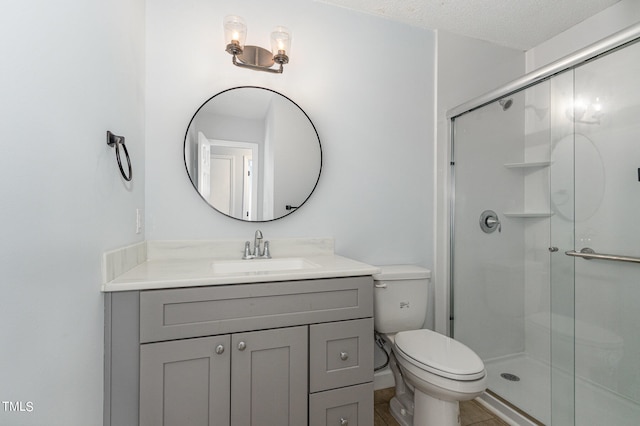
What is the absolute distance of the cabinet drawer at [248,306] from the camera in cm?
106

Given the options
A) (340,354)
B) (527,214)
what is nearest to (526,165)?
(527,214)

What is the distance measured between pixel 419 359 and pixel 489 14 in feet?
6.93

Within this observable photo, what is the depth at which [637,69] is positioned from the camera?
1.38 meters

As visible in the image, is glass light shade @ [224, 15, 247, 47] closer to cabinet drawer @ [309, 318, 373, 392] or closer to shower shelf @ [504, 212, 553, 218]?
cabinet drawer @ [309, 318, 373, 392]

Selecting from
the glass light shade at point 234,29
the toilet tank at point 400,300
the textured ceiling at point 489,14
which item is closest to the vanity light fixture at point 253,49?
the glass light shade at point 234,29

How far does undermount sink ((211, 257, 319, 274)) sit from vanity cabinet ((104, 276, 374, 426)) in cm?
30

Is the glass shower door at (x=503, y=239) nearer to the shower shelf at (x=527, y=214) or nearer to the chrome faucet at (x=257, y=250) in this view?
the shower shelf at (x=527, y=214)

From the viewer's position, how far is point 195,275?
3.79ft

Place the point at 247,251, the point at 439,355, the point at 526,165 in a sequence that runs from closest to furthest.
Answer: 1. the point at 439,355
2. the point at 247,251
3. the point at 526,165

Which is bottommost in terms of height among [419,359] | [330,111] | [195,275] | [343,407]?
[343,407]


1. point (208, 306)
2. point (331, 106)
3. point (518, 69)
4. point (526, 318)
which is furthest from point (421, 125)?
point (208, 306)

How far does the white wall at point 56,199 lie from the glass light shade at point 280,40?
718 millimetres

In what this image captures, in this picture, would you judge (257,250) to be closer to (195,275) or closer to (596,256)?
(195,275)

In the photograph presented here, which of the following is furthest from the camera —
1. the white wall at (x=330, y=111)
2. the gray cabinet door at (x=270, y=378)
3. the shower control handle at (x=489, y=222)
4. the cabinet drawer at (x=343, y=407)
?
the shower control handle at (x=489, y=222)
